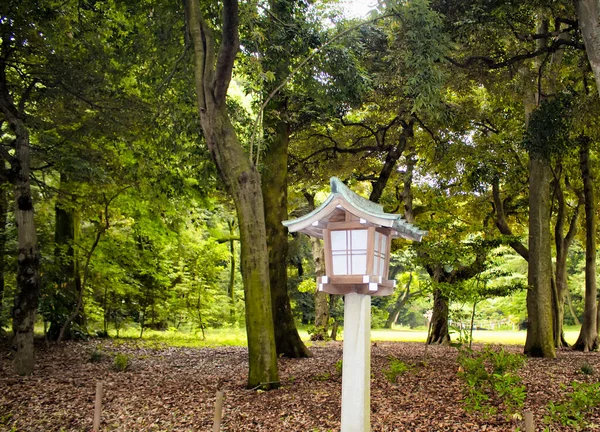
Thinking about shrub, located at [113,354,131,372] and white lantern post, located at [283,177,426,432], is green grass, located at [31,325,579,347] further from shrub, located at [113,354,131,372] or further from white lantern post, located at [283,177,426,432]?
white lantern post, located at [283,177,426,432]

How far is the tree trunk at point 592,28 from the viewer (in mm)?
6531

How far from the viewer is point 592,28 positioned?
659cm

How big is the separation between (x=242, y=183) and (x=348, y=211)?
324 cm

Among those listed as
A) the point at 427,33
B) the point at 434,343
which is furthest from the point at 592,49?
the point at 434,343

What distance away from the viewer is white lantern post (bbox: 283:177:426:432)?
15.1ft

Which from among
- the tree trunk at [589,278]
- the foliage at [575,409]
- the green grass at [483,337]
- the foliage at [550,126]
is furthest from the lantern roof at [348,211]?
the green grass at [483,337]

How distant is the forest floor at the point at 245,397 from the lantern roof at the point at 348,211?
2.45m

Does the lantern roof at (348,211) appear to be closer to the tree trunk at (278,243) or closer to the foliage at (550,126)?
the tree trunk at (278,243)

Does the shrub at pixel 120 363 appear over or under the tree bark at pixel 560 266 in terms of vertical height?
under

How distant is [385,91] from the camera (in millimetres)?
11805

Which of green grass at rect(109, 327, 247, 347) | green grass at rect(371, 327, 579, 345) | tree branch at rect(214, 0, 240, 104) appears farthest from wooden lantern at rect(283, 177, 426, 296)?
green grass at rect(371, 327, 579, 345)

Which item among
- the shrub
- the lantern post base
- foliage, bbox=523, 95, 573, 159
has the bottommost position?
the shrub

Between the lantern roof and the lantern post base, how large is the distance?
31.6 inches

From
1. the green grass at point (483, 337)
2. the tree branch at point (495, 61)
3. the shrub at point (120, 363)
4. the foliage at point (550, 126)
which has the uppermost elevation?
the tree branch at point (495, 61)
